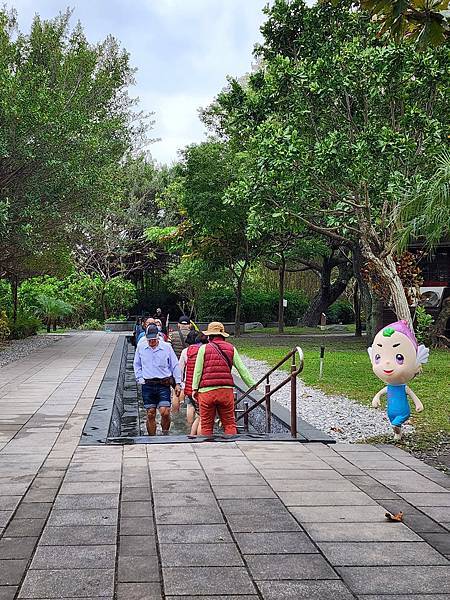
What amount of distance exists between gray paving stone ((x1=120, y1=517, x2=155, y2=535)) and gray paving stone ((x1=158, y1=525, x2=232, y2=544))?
0.07 meters

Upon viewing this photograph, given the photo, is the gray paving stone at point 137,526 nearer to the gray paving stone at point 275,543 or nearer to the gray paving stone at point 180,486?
the gray paving stone at point 275,543

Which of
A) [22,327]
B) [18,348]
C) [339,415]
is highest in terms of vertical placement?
[22,327]

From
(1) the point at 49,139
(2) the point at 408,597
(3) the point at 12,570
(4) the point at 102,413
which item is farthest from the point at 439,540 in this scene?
(1) the point at 49,139

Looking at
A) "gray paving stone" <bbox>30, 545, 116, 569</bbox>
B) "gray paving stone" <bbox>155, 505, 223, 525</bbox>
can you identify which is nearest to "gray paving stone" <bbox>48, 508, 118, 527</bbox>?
"gray paving stone" <bbox>155, 505, 223, 525</bbox>

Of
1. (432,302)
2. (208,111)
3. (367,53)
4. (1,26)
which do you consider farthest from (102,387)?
(208,111)

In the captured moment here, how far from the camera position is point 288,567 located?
3.79 m

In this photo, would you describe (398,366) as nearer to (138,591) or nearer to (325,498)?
(325,498)

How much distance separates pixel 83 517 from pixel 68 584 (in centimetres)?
118

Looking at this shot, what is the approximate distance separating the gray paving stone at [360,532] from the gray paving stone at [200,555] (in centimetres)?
58

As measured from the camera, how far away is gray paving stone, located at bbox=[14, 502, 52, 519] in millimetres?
4715

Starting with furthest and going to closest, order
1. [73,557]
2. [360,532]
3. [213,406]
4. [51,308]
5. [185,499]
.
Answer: [51,308] → [213,406] → [185,499] → [360,532] → [73,557]

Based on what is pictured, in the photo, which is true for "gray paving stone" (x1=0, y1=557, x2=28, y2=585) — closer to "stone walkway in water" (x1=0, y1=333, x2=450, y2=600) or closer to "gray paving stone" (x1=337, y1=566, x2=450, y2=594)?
"stone walkway in water" (x1=0, y1=333, x2=450, y2=600)

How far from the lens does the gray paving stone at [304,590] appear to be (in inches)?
134

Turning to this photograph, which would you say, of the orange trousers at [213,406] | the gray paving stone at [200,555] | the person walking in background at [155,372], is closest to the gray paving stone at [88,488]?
the gray paving stone at [200,555]
